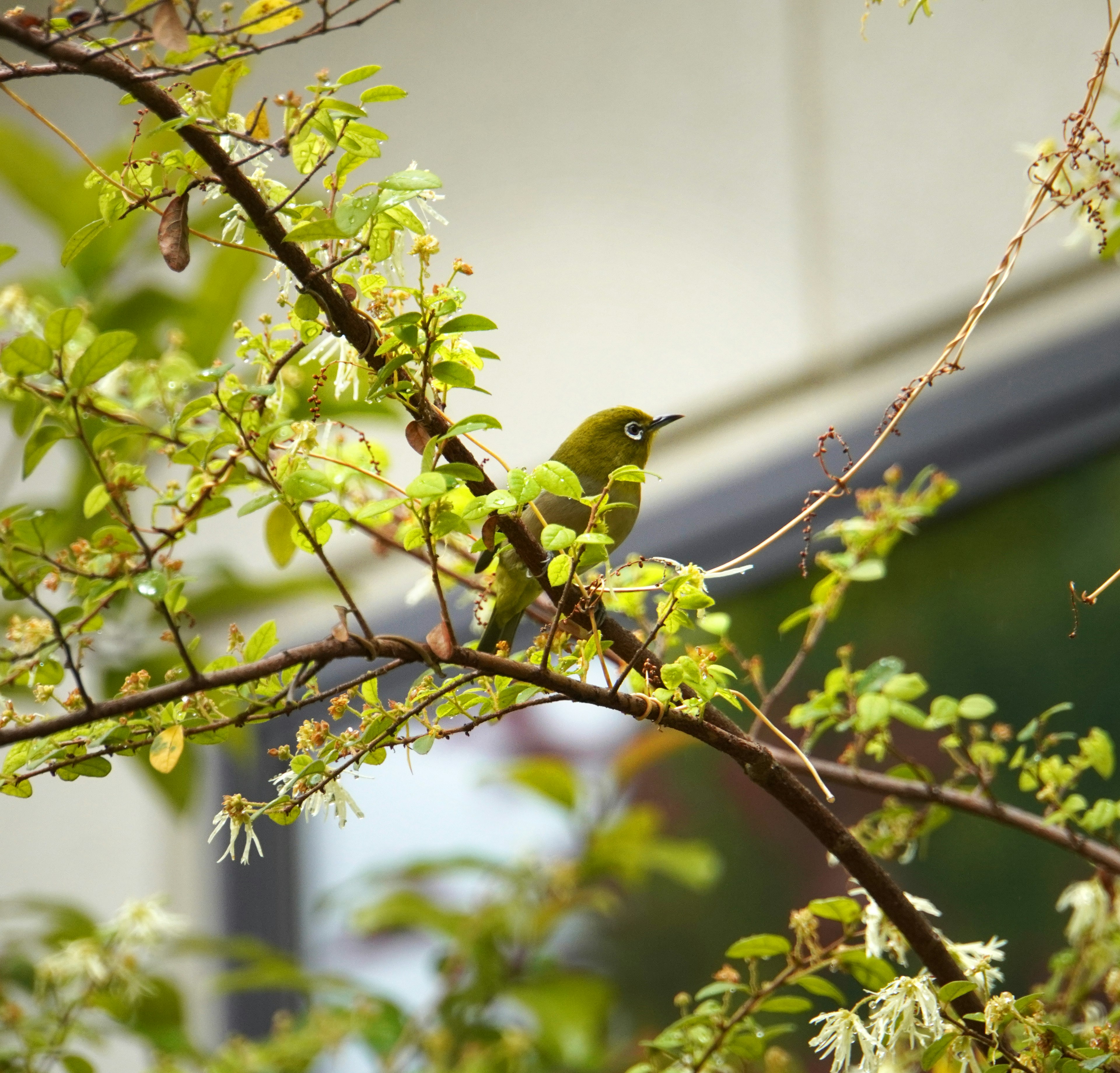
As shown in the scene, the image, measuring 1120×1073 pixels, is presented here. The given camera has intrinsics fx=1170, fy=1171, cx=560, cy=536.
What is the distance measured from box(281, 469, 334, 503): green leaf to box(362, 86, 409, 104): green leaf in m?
0.17

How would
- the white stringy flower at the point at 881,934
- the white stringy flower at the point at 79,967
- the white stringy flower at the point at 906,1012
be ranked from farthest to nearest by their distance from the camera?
1. the white stringy flower at the point at 79,967
2. the white stringy flower at the point at 881,934
3. the white stringy flower at the point at 906,1012

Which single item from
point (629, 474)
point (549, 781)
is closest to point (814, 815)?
point (629, 474)

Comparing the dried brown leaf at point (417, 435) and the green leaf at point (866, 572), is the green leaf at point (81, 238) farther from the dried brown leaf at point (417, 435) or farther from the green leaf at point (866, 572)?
the green leaf at point (866, 572)

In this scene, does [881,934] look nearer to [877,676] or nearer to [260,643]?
[877,676]

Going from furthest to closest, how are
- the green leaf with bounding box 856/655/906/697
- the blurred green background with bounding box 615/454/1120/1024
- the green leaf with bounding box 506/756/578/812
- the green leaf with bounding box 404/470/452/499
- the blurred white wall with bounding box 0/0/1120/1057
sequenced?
the green leaf with bounding box 506/756/578/812 < the blurred white wall with bounding box 0/0/1120/1057 < the blurred green background with bounding box 615/454/1120/1024 < the green leaf with bounding box 856/655/906/697 < the green leaf with bounding box 404/470/452/499

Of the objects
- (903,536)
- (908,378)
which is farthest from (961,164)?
(903,536)

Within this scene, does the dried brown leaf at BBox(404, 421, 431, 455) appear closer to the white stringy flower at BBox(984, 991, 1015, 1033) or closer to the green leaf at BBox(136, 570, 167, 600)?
the green leaf at BBox(136, 570, 167, 600)

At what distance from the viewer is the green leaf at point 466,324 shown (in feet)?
1.77

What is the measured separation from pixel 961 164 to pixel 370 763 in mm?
1320

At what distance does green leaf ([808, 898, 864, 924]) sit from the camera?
2.27 ft

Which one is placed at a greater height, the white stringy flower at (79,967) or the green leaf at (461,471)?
the green leaf at (461,471)

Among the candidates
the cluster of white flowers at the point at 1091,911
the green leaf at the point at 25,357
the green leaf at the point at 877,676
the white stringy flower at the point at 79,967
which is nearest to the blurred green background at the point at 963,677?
the cluster of white flowers at the point at 1091,911

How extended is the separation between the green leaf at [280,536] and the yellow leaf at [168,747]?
0.21 meters

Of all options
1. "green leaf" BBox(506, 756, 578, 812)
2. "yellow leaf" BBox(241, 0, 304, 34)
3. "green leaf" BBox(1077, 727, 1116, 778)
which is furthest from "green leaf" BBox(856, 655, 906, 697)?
"green leaf" BBox(506, 756, 578, 812)
